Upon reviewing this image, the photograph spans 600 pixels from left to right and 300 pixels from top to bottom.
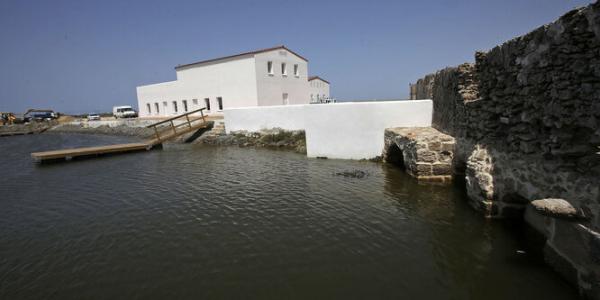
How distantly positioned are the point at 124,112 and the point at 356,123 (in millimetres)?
44657

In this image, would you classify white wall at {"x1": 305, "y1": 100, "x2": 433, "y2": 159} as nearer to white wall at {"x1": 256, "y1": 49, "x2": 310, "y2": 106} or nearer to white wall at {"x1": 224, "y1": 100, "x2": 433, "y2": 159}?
white wall at {"x1": 224, "y1": 100, "x2": 433, "y2": 159}

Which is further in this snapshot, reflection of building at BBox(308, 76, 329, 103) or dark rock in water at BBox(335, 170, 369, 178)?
reflection of building at BBox(308, 76, 329, 103)

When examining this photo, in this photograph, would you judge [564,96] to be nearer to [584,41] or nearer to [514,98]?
[584,41]

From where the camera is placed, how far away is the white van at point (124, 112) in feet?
154

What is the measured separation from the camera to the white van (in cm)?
4700

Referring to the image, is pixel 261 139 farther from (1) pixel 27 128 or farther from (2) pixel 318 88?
(1) pixel 27 128

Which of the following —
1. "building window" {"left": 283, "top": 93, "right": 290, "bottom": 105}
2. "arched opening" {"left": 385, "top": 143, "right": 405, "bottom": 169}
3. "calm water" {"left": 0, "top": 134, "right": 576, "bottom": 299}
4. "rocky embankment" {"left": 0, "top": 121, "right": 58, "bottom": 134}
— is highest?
"building window" {"left": 283, "top": 93, "right": 290, "bottom": 105}

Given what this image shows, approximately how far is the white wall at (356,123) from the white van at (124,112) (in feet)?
133

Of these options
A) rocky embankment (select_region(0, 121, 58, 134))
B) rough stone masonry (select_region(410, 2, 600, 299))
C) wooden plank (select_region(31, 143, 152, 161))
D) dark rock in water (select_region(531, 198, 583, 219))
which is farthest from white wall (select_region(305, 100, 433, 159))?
rocky embankment (select_region(0, 121, 58, 134))

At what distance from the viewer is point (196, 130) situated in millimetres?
26203

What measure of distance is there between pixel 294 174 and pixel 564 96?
29.7 feet

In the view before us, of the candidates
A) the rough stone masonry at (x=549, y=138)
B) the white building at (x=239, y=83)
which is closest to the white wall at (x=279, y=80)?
the white building at (x=239, y=83)

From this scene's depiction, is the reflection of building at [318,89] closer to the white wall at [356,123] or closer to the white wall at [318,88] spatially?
the white wall at [318,88]

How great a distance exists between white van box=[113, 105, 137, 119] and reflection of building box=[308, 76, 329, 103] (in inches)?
1088
